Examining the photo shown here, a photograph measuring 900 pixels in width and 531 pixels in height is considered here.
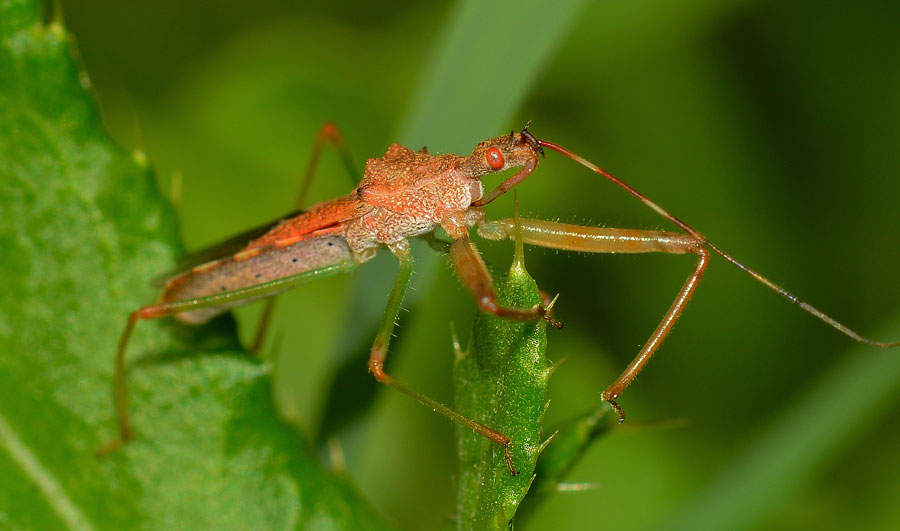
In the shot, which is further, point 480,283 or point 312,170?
point 312,170

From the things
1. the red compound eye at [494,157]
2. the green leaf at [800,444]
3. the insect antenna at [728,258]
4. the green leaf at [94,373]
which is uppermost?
the insect antenna at [728,258]

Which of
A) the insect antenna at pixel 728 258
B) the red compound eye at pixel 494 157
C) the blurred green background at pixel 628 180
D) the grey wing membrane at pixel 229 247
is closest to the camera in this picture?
the insect antenna at pixel 728 258

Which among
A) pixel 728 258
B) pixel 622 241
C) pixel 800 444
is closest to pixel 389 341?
pixel 622 241

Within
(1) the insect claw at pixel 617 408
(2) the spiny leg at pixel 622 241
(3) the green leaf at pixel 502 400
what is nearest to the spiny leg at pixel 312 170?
(2) the spiny leg at pixel 622 241

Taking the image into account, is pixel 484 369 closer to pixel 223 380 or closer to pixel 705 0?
pixel 223 380

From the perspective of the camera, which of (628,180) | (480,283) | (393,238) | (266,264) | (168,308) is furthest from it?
(628,180)

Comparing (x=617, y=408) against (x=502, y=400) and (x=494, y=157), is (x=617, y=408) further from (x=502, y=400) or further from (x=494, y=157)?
(x=494, y=157)

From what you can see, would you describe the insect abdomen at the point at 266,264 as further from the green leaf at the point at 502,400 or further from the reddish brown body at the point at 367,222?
the green leaf at the point at 502,400

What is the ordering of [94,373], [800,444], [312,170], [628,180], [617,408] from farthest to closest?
[628,180] < [312,170] < [800,444] < [94,373] < [617,408]
